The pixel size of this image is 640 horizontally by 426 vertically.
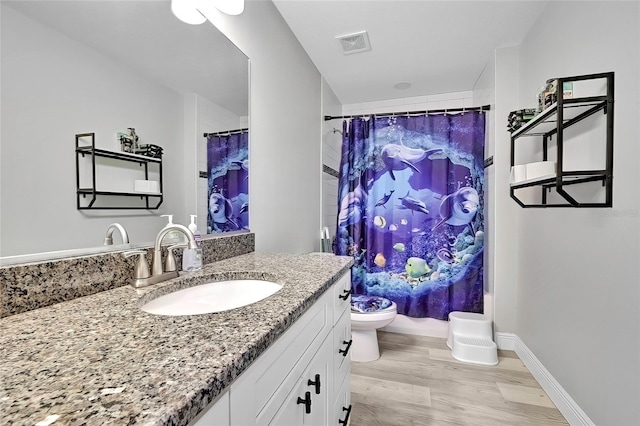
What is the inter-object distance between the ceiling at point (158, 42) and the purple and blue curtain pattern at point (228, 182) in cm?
17

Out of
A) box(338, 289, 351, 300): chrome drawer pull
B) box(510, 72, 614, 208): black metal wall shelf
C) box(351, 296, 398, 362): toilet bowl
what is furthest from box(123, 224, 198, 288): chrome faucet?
box(510, 72, 614, 208): black metal wall shelf

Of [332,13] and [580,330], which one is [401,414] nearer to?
[580,330]

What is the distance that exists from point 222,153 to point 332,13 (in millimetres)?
1178

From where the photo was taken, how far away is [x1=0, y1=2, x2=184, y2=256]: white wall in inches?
25.6

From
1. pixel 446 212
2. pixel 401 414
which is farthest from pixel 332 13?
pixel 401 414

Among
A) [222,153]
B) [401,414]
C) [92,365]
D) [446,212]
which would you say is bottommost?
[401,414]

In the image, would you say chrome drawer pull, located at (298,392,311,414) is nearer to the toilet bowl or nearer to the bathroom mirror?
the bathroom mirror

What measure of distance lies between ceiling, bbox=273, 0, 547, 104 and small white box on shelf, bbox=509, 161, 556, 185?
103cm

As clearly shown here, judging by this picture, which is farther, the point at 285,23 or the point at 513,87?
the point at 513,87

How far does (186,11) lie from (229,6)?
0.64 ft

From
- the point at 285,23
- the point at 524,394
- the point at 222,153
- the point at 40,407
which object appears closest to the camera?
the point at 40,407

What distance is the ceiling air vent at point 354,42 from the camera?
2.06 metres

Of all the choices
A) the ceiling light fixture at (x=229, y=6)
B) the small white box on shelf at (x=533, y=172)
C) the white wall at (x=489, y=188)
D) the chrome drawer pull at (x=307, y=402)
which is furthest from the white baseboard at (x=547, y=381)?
the ceiling light fixture at (x=229, y=6)

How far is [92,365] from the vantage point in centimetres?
44
